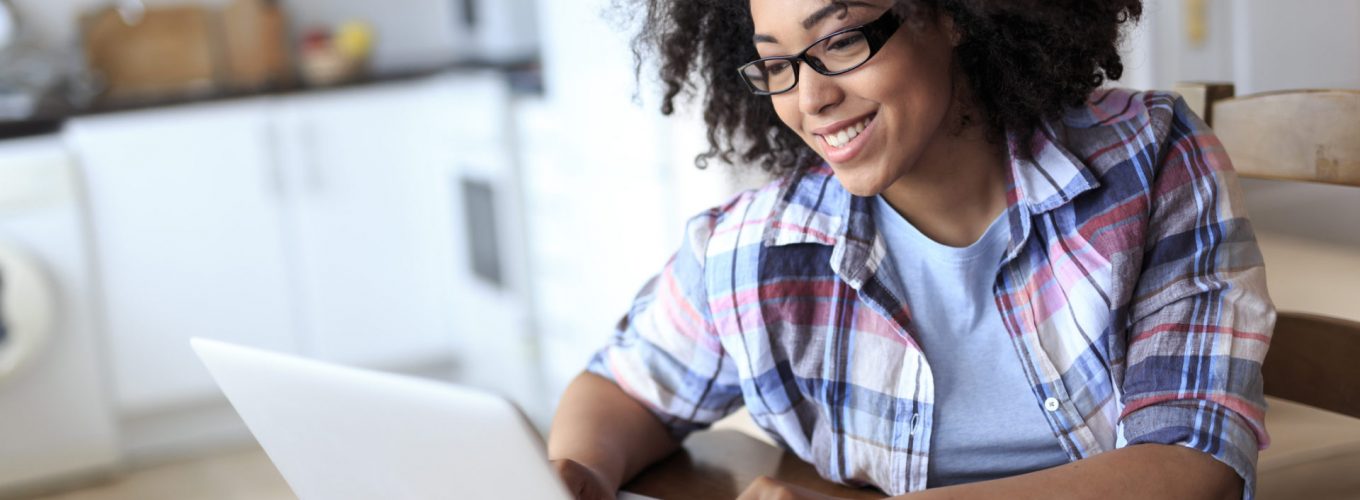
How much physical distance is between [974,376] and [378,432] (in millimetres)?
511

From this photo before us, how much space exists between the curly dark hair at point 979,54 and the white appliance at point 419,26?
2.44 meters

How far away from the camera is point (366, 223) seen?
3.67 metres

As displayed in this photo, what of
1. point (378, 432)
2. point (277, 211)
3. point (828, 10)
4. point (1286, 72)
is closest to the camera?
point (378, 432)

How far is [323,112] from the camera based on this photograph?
3.57 meters

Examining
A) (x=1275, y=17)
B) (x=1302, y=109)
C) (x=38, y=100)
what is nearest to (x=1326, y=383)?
(x=1302, y=109)

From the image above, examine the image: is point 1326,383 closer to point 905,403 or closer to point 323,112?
point 905,403

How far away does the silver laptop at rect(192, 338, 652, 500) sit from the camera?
29.9 inches

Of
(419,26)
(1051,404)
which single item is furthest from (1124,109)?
(419,26)

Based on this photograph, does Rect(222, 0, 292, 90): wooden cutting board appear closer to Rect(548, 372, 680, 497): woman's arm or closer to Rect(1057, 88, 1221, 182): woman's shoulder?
Rect(548, 372, 680, 497): woman's arm

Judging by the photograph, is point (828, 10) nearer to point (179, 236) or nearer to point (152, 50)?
point (179, 236)

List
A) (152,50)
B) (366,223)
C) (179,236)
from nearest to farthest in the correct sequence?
(179,236) < (366,223) < (152,50)

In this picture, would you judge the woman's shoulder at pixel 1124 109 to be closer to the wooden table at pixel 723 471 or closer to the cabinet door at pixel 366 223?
the wooden table at pixel 723 471

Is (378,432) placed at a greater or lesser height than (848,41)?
lesser

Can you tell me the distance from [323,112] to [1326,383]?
283cm
